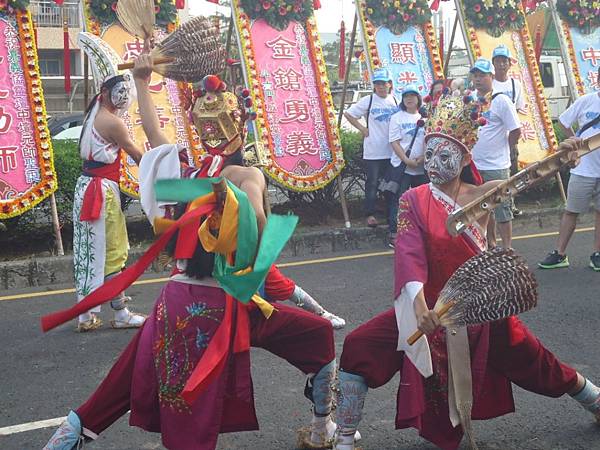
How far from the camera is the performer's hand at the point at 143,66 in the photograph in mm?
3451

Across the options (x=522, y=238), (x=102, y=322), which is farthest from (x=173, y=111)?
(x=522, y=238)

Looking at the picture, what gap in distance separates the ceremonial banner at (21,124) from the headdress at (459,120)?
5204mm

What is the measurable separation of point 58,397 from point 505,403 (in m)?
2.41

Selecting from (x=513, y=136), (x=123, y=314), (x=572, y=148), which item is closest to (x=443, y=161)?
(x=572, y=148)

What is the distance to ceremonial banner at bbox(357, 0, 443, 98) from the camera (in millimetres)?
10094

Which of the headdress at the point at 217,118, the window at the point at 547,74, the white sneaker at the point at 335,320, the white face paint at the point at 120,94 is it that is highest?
the window at the point at 547,74

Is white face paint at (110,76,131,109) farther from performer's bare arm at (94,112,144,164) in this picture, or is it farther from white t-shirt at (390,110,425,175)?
white t-shirt at (390,110,425,175)

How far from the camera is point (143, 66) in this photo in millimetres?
3447

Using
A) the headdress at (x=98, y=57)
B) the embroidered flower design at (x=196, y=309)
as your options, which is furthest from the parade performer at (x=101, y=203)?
the embroidered flower design at (x=196, y=309)

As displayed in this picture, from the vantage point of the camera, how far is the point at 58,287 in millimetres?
7324

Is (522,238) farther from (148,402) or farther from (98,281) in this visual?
(148,402)

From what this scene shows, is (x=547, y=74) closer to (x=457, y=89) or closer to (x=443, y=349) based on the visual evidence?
(x=457, y=89)

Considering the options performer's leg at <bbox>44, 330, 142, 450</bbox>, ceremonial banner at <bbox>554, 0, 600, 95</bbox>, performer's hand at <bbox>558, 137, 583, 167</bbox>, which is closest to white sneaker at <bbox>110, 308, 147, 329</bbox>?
performer's leg at <bbox>44, 330, 142, 450</bbox>

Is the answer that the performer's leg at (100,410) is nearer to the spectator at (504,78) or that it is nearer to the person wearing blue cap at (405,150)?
the person wearing blue cap at (405,150)
